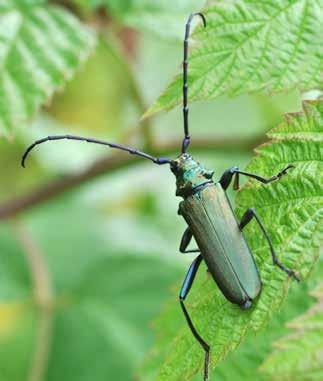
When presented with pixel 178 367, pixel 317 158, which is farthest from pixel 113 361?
pixel 317 158

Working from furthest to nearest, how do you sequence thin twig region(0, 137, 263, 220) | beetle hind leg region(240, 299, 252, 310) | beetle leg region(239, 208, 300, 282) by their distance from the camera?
1. thin twig region(0, 137, 263, 220)
2. beetle hind leg region(240, 299, 252, 310)
3. beetle leg region(239, 208, 300, 282)

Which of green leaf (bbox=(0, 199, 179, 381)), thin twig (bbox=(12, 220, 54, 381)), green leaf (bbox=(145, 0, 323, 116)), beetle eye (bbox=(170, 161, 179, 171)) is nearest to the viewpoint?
green leaf (bbox=(145, 0, 323, 116))

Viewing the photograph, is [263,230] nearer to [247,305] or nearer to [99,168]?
[247,305]

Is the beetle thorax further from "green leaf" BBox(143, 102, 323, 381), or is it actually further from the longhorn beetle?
"green leaf" BBox(143, 102, 323, 381)

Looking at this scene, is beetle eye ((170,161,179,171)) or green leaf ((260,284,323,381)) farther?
beetle eye ((170,161,179,171))

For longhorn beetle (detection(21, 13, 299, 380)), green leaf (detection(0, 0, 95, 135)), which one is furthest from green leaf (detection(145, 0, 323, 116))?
green leaf (detection(0, 0, 95, 135))

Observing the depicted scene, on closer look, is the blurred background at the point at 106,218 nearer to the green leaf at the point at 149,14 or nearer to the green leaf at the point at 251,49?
the green leaf at the point at 149,14

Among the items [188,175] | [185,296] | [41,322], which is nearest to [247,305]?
[185,296]

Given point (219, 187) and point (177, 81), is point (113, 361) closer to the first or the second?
point (219, 187)
